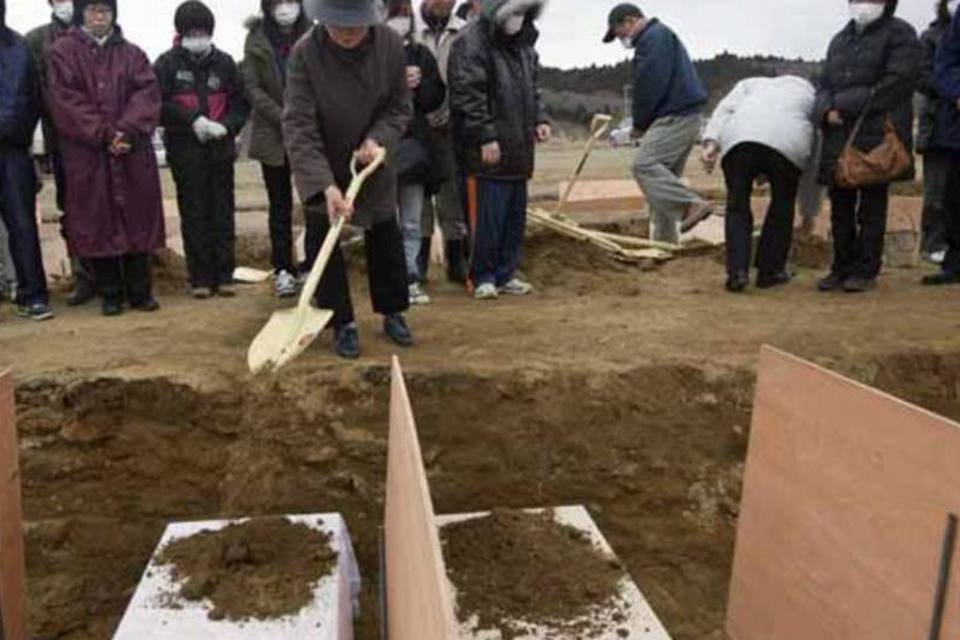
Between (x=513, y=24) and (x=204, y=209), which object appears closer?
(x=513, y=24)

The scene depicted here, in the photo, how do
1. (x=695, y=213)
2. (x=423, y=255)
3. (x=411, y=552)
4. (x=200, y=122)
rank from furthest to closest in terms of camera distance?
(x=695, y=213)
(x=423, y=255)
(x=200, y=122)
(x=411, y=552)

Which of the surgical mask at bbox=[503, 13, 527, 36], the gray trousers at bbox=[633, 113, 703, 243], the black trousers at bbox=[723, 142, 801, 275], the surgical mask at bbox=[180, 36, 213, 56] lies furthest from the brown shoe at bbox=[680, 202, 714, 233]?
the surgical mask at bbox=[180, 36, 213, 56]

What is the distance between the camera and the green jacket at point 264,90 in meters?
5.41

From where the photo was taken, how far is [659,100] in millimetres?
6297

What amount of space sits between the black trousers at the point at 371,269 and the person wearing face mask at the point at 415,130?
81 cm

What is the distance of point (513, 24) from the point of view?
5336 mm

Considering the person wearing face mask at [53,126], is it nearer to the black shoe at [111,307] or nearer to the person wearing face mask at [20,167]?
the person wearing face mask at [20,167]

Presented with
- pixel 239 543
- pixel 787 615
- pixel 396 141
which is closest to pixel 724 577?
pixel 787 615

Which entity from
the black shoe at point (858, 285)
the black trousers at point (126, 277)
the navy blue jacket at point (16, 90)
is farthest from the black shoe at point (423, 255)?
the black shoe at point (858, 285)

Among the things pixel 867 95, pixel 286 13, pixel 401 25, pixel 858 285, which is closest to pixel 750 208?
pixel 858 285

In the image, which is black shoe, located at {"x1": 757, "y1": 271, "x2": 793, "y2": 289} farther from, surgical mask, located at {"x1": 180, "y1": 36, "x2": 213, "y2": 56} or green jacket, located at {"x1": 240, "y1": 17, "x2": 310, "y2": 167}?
surgical mask, located at {"x1": 180, "y1": 36, "x2": 213, "y2": 56}

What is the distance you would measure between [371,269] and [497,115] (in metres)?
1.43

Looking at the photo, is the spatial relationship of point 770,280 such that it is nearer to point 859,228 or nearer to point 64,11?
point 859,228

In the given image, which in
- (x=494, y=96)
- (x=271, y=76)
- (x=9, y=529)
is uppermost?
(x=271, y=76)
